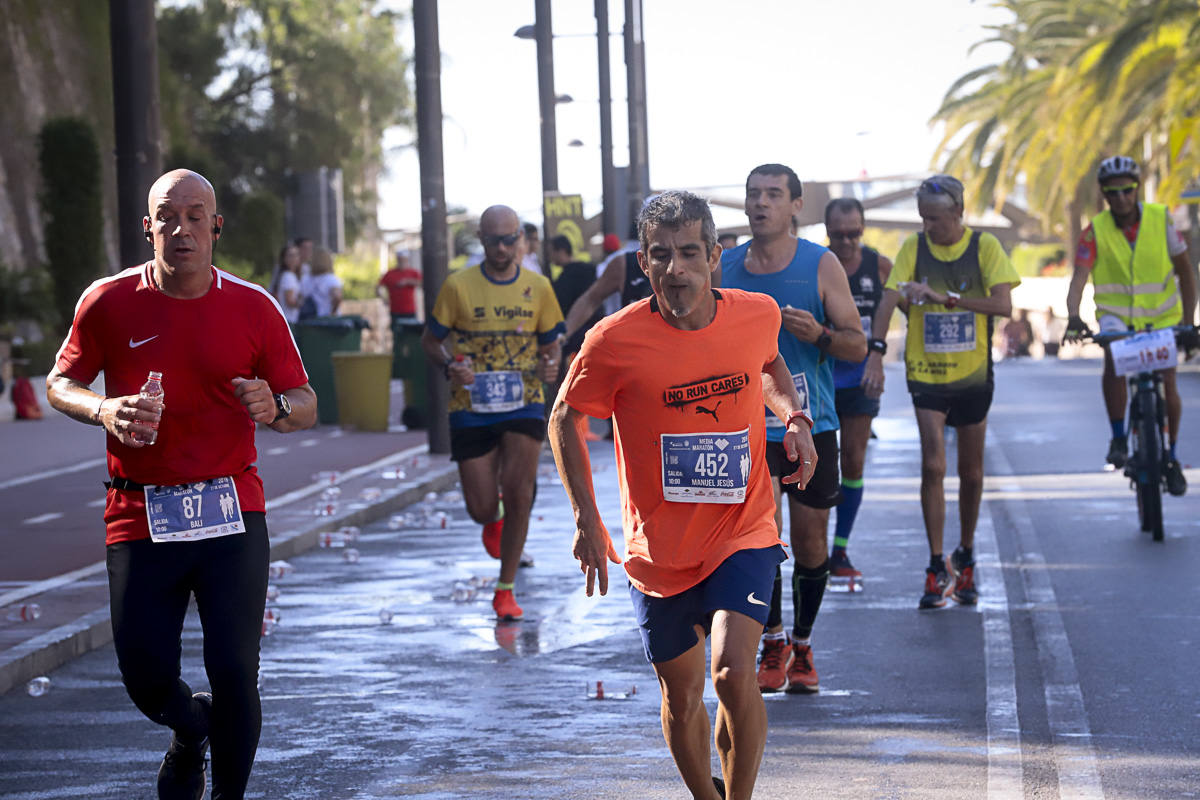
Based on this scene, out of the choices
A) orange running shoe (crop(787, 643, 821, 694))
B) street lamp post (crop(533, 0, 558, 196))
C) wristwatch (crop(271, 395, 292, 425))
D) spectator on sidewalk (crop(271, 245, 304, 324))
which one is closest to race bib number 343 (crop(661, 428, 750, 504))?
wristwatch (crop(271, 395, 292, 425))

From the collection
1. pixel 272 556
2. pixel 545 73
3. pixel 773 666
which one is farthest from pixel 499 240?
pixel 545 73

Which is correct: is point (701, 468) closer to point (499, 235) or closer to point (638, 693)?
point (638, 693)

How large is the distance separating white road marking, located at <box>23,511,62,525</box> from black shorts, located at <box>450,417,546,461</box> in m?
4.93

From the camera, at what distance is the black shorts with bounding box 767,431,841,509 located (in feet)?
23.9

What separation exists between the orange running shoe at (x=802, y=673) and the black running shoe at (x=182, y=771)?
2.67m

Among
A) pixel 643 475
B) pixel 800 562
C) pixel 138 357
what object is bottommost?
pixel 800 562

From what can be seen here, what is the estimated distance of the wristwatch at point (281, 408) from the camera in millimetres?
5480

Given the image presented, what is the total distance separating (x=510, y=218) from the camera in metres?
9.84

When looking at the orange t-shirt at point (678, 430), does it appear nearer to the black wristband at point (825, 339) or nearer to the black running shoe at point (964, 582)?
the black wristband at point (825, 339)

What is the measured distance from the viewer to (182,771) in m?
5.67

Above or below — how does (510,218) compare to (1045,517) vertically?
above

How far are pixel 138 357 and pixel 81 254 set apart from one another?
26217mm

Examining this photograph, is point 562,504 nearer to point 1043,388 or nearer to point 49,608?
point 49,608

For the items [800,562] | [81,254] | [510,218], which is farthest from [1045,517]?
[81,254]
